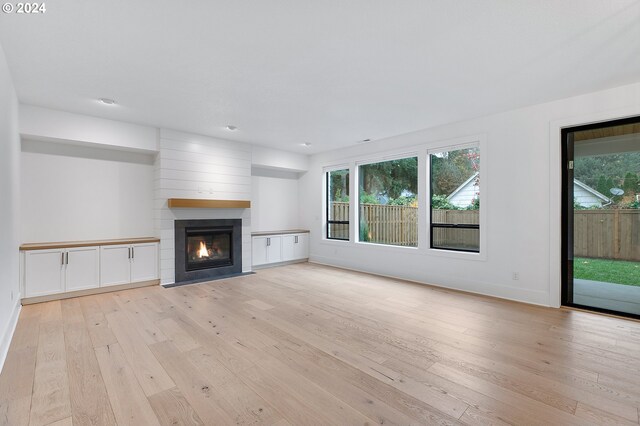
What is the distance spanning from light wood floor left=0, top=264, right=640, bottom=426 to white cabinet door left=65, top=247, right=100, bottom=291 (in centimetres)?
36

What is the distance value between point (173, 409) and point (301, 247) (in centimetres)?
545

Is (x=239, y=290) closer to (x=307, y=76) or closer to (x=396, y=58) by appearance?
(x=307, y=76)

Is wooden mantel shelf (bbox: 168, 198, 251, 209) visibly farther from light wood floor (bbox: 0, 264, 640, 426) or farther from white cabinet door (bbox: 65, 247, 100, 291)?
light wood floor (bbox: 0, 264, 640, 426)

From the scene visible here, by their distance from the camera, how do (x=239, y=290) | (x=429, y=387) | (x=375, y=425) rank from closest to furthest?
(x=375, y=425)
(x=429, y=387)
(x=239, y=290)

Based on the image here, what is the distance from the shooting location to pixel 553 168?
3.89 meters

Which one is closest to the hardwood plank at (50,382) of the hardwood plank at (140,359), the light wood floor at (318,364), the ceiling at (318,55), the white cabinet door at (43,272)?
the light wood floor at (318,364)

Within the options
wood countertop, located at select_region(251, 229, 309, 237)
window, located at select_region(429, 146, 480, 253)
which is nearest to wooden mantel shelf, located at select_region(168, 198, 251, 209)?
wood countertop, located at select_region(251, 229, 309, 237)

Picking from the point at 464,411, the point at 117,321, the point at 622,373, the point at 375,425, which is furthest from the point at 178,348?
Answer: the point at 622,373

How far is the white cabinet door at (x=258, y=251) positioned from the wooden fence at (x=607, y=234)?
5277mm

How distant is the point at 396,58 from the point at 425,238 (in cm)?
325

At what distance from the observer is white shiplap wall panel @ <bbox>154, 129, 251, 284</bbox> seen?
5.18 meters

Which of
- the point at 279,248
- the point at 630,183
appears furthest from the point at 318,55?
the point at 279,248

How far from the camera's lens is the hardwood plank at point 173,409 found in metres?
1.77

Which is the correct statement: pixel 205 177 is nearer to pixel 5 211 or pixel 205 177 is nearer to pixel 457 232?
pixel 5 211
